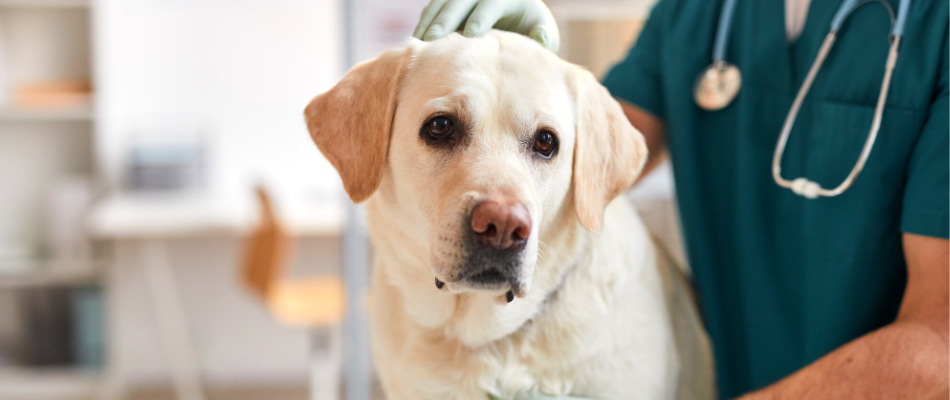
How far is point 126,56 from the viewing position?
3.52m

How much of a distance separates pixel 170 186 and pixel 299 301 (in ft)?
3.49

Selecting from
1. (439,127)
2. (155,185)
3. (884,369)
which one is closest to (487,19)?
(439,127)

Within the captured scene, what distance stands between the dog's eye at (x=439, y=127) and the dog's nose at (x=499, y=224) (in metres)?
0.14

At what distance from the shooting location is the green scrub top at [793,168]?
840 mm

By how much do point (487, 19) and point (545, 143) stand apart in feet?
0.54

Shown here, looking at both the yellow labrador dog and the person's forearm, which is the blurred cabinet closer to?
the yellow labrador dog

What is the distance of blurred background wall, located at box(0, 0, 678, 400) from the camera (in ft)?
10.8

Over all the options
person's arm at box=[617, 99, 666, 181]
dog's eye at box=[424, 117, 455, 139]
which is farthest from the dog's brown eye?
person's arm at box=[617, 99, 666, 181]

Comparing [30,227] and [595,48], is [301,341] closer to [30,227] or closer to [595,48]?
[30,227]

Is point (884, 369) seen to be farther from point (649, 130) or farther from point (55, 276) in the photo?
point (55, 276)

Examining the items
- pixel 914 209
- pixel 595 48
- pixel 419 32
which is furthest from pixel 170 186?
pixel 914 209

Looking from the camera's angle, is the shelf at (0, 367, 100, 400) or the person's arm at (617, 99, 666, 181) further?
the shelf at (0, 367, 100, 400)

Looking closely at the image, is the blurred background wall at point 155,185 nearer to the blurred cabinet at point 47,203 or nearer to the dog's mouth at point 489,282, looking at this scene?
the blurred cabinet at point 47,203

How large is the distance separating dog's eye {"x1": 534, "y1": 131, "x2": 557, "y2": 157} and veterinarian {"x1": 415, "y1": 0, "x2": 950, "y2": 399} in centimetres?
13
